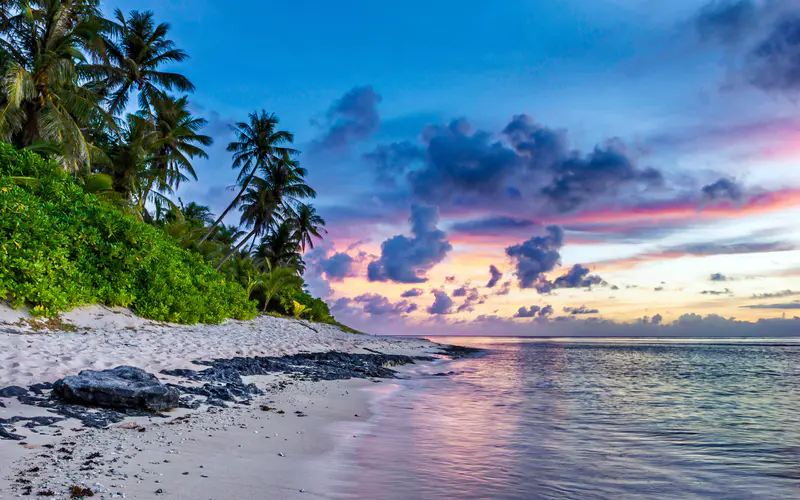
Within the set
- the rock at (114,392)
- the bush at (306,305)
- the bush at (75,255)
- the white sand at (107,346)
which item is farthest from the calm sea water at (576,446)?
the bush at (306,305)

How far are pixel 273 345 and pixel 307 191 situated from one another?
83.9 ft

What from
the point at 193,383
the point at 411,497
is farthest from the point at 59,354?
the point at 411,497

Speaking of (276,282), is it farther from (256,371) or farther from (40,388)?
(40,388)

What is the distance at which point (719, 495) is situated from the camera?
4.89 meters

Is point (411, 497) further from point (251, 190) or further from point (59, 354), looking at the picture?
point (251, 190)

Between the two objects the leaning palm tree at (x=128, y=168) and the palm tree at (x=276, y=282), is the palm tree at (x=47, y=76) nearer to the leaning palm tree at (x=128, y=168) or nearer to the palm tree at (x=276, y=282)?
the leaning palm tree at (x=128, y=168)

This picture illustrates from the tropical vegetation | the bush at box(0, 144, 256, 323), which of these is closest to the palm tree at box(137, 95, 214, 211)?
the tropical vegetation

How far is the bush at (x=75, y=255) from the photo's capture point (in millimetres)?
10984

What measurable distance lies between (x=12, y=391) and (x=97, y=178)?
14.1 meters

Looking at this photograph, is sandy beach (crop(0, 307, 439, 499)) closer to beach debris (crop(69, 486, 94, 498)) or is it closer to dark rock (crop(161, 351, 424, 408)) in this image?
beach debris (crop(69, 486, 94, 498))

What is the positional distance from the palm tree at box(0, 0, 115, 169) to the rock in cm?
1554

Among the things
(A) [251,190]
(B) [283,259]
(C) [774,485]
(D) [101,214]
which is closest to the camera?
(C) [774,485]

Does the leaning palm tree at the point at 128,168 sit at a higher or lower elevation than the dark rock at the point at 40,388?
higher

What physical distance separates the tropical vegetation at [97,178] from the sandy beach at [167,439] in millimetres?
2164
